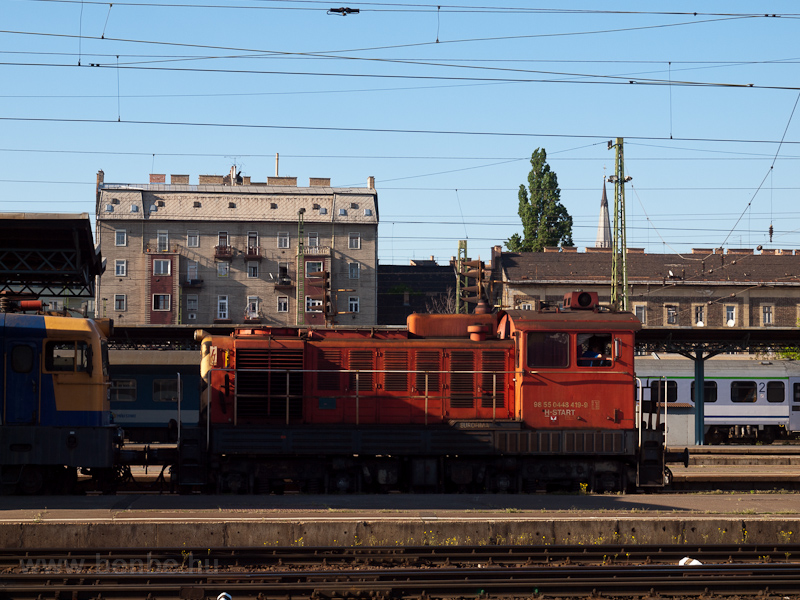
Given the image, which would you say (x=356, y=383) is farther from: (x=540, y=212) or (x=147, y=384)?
(x=540, y=212)

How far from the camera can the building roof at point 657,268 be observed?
6331 centimetres

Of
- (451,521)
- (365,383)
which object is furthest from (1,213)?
(451,521)

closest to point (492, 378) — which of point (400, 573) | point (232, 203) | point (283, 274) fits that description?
point (400, 573)

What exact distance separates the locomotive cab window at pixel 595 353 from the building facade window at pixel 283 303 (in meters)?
56.2

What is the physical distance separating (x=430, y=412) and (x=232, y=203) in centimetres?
5784

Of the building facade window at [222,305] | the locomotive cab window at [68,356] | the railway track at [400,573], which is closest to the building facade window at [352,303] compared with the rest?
the building facade window at [222,305]

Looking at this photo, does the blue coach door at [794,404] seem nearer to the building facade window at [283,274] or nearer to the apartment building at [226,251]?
the apartment building at [226,251]

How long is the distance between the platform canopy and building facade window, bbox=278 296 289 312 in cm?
4908

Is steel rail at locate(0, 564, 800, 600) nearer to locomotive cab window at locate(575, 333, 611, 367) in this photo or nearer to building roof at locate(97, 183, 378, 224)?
locomotive cab window at locate(575, 333, 611, 367)

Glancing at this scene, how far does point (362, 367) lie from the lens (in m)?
16.4

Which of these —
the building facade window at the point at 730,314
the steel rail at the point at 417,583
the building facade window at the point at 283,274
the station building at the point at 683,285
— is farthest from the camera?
the building facade window at the point at 283,274

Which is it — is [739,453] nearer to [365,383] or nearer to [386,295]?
[365,383]

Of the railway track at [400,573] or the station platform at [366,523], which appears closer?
the railway track at [400,573]

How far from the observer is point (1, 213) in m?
18.2
